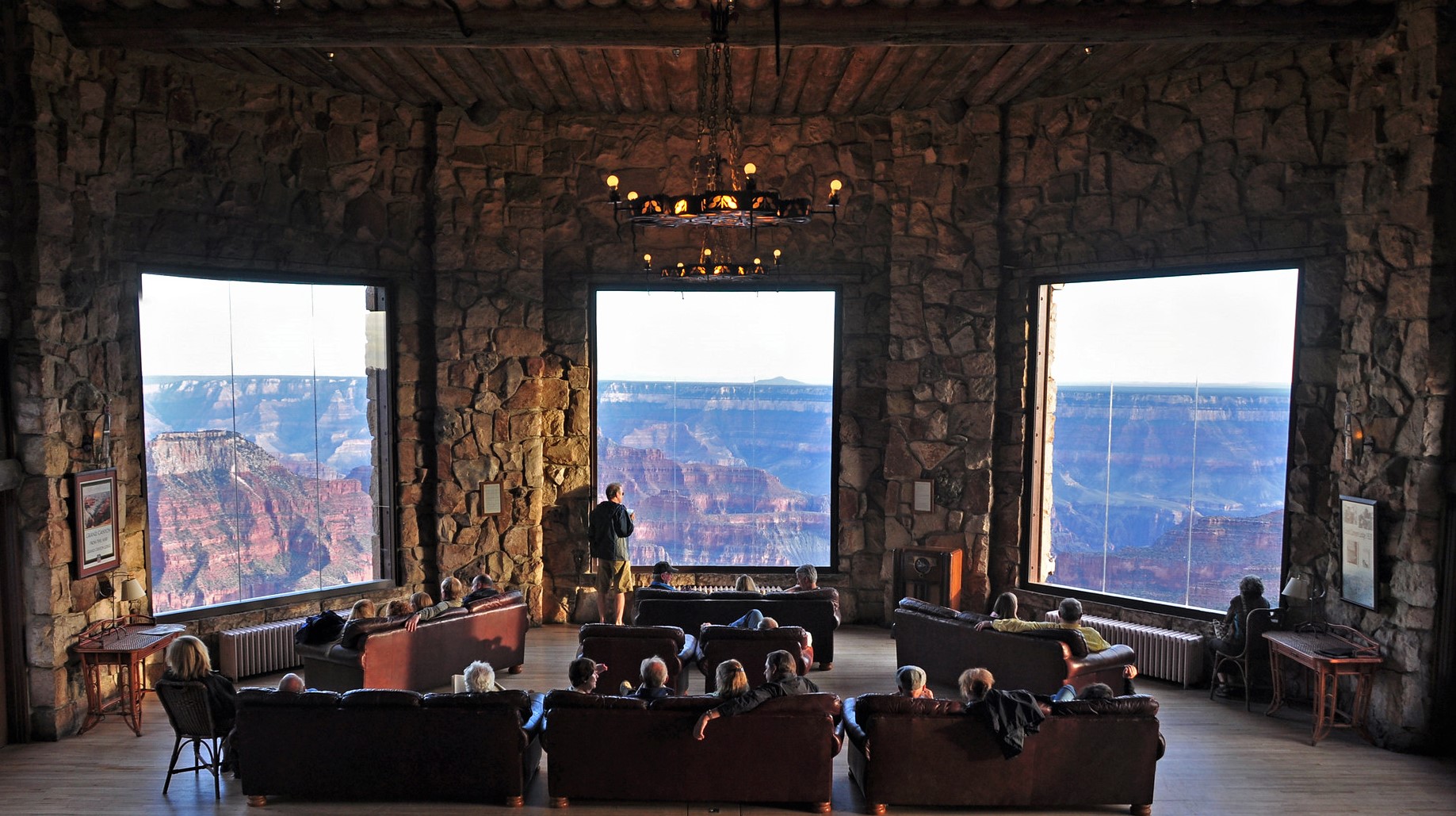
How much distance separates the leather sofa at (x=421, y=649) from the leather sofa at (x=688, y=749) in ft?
6.49

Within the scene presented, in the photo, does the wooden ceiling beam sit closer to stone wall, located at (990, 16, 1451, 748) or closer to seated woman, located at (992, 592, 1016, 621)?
stone wall, located at (990, 16, 1451, 748)

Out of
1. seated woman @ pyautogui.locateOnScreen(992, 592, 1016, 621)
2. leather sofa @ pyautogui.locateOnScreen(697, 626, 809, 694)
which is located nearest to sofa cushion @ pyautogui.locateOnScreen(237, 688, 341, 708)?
leather sofa @ pyautogui.locateOnScreen(697, 626, 809, 694)

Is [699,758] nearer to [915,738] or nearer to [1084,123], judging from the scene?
[915,738]

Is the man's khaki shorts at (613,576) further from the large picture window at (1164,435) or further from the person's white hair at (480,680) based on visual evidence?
the large picture window at (1164,435)

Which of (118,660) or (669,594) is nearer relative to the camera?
(118,660)

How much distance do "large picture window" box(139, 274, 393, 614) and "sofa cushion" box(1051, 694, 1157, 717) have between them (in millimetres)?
6543

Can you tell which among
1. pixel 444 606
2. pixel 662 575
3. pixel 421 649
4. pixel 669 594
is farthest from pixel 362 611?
pixel 662 575

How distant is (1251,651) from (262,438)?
8.52 metres

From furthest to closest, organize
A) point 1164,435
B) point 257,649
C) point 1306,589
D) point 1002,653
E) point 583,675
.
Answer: point 1164,435 → point 257,649 → point 1306,589 → point 1002,653 → point 583,675

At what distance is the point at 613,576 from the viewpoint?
9.04 metres

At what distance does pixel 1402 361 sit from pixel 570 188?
7.20 metres

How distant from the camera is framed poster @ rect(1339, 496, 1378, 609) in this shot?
675 centimetres

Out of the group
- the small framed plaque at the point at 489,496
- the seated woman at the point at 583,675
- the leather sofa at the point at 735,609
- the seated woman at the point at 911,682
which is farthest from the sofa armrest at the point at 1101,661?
the small framed plaque at the point at 489,496

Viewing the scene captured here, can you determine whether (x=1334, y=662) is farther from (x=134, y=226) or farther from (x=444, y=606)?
(x=134, y=226)
